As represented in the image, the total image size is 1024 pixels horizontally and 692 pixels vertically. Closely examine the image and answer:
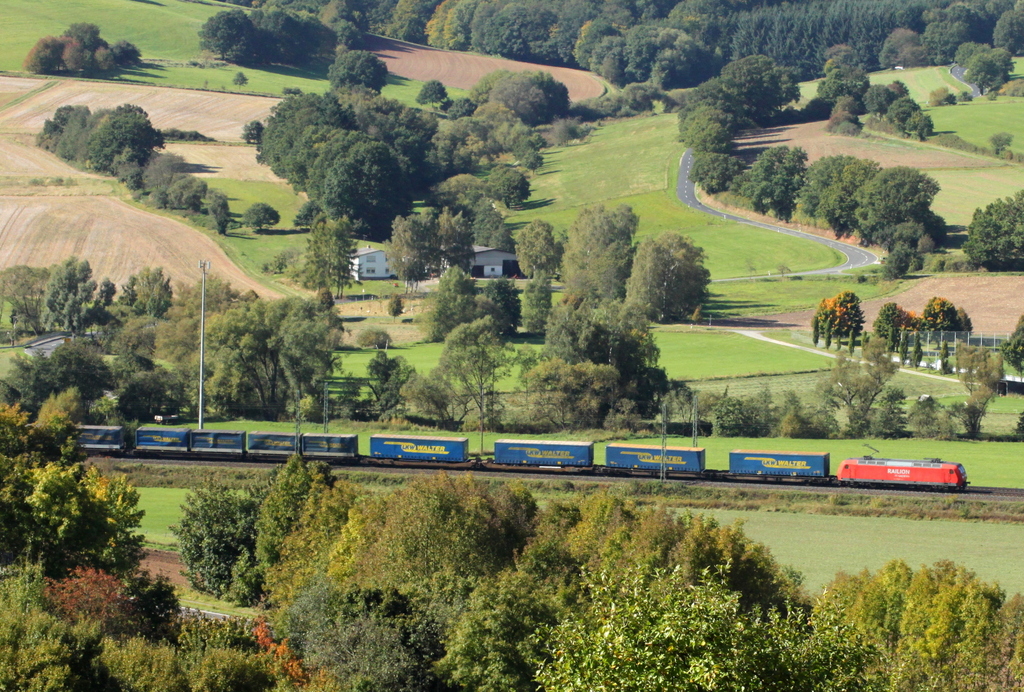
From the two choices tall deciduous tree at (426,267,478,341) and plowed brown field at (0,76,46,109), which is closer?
tall deciduous tree at (426,267,478,341)

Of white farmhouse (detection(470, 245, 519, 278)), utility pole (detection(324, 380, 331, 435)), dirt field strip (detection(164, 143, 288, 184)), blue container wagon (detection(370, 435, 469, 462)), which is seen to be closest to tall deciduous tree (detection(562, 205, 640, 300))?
white farmhouse (detection(470, 245, 519, 278))

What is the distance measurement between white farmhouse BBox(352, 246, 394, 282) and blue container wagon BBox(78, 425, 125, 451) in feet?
190

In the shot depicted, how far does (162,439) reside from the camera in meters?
70.7

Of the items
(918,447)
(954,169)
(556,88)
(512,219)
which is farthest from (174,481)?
(556,88)

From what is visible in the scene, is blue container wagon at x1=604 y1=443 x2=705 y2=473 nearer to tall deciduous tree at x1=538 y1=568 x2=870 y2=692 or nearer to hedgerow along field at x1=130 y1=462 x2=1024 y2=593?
hedgerow along field at x1=130 y1=462 x2=1024 y2=593

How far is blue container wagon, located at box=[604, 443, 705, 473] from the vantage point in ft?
206

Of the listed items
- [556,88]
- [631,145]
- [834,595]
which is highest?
[556,88]

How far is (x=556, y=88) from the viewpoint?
197250 mm

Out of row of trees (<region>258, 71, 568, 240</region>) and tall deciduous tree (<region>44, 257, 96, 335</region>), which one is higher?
row of trees (<region>258, 71, 568, 240</region>)

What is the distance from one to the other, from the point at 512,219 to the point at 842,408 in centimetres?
7485

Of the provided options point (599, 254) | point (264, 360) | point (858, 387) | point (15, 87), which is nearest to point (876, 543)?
point (858, 387)

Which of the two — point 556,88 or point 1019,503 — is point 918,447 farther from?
point 556,88

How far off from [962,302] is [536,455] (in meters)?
58.4

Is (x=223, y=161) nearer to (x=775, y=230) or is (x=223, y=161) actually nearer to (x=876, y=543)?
(x=775, y=230)
